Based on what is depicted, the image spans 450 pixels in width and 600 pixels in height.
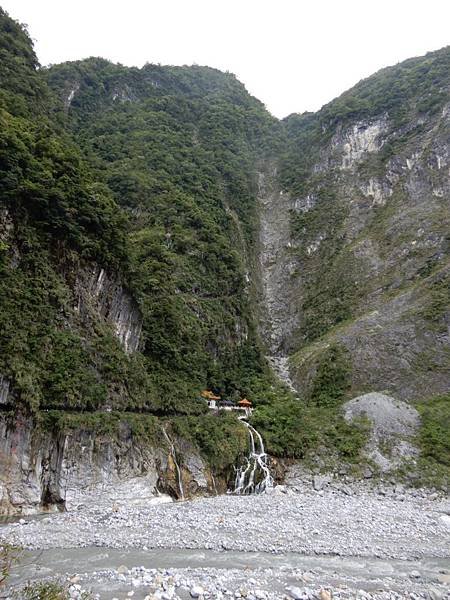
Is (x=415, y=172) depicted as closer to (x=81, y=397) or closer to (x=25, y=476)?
(x=81, y=397)

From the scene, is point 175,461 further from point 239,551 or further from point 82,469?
point 239,551

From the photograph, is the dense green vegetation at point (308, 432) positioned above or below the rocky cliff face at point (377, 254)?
below

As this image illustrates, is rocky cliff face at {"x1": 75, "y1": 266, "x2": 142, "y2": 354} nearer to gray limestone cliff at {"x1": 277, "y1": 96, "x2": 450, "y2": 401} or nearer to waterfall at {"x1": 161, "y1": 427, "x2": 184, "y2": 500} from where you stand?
waterfall at {"x1": 161, "y1": 427, "x2": 184, "y2": 500}

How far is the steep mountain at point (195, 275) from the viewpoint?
2203cm

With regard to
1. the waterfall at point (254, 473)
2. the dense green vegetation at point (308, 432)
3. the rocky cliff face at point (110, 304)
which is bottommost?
the waterfall at point (254, 473)

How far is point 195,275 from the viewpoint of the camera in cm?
4362

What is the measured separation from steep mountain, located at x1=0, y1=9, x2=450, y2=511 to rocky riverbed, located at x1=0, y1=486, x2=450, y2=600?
4197 millimetres

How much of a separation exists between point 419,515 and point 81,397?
18.6 meters

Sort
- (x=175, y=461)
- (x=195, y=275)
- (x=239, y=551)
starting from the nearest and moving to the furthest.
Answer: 1. (x=239, y=551)
2. (x=175, y=461)
3. (x=195, y=275)

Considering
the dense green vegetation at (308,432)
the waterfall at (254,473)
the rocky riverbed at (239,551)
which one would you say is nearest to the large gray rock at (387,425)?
the dense green vegetation at (308,432)

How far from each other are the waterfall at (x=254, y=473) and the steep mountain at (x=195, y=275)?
0.89 m

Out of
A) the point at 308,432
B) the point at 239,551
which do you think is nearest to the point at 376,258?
the point at 308,432

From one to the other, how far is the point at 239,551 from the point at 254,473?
47.2 ft

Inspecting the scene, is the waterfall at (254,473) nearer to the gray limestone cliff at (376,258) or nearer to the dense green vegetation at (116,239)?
the dense green vegetation at (116,239)
